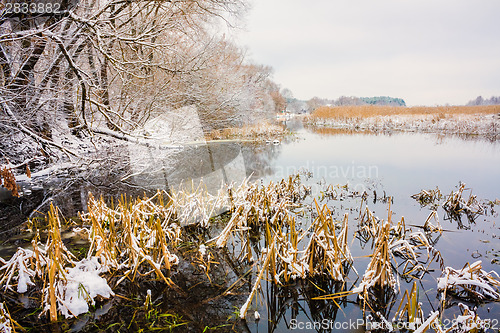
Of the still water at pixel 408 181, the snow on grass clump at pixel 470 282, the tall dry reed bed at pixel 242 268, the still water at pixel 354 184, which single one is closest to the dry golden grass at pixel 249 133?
the still water at pixel 354 184

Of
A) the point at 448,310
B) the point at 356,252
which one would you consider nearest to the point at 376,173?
the point at 356,252

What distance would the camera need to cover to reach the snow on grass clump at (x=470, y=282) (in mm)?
2893

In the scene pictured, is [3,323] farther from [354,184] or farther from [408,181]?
[408,181]

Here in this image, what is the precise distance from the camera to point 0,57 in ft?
24.4

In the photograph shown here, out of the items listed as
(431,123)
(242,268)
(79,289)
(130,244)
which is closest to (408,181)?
(242,268)

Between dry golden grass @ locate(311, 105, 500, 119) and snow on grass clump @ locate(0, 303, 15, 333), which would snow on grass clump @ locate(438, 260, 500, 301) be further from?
dry golden grass @ locate(311, 105, 500, 119)

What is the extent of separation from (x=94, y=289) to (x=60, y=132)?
795cm

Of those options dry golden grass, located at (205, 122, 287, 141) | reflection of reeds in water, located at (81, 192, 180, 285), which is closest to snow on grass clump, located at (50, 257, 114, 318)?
reflection of reeds in water, located at (81, 192, 180, 285)

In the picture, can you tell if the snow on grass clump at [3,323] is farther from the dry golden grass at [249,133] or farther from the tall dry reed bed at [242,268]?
the dry golden grass at [249,133]

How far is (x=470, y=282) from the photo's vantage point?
285 cm

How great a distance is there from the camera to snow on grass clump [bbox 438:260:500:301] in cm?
289

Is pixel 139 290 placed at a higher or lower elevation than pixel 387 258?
lower

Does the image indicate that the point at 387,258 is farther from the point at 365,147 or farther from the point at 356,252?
the point at 365,147

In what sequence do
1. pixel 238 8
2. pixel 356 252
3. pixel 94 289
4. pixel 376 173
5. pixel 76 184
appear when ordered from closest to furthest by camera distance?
pixel 94 289 → pixel 356 252 → pixel 76 184 → pixel 376 173 → pixel 238 8
